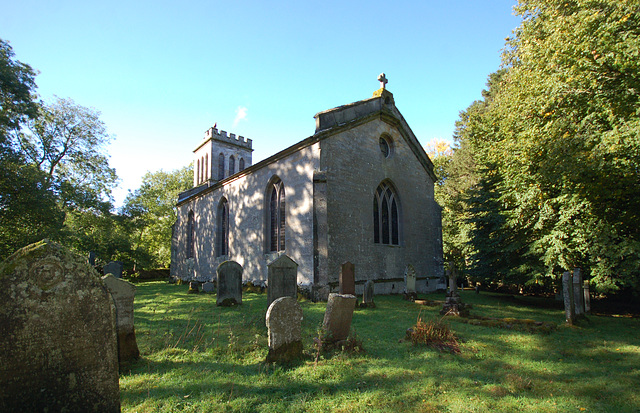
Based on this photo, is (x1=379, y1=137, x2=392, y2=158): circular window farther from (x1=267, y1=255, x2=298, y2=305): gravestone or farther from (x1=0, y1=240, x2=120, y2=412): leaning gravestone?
(x1=0, y1=240, x2=120, y2=412): leaning gravestone

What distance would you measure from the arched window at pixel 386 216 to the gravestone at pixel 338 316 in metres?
9.83

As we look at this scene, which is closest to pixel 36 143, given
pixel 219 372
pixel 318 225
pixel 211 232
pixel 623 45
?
pixel 211 232

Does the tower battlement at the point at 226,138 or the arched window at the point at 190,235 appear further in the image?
the tower battlement at the point at 226,138

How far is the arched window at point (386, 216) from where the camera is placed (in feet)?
54.3

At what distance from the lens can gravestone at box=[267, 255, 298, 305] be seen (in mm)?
9656

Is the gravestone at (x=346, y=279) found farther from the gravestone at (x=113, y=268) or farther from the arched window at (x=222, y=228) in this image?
the arched window at (x=222, y=228)

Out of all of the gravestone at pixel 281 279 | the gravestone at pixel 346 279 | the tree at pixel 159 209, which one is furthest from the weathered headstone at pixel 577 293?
the tree at pixel 159 209

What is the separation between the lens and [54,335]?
3.08 m

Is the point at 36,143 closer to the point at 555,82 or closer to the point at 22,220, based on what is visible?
the point at 22,220

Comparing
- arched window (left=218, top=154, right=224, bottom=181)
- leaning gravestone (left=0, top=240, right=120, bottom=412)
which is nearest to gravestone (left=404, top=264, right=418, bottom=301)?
leaning gravestone (left=0, top=240, right=120, bottom=412)

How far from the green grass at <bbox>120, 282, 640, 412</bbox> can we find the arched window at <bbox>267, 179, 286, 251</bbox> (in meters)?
8.14

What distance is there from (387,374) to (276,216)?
1256 centimetres

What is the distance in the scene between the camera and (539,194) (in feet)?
41.0

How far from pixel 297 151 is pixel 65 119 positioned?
80.4 feet
